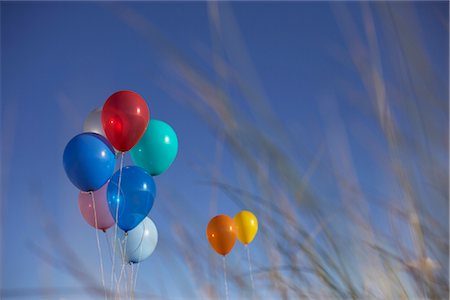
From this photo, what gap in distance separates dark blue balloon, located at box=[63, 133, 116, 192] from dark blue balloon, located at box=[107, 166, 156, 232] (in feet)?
0.60

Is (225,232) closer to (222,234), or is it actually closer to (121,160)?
(222,234)

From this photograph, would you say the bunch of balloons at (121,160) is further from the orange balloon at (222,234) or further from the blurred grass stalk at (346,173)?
the blurred grass stalk at (346,173)

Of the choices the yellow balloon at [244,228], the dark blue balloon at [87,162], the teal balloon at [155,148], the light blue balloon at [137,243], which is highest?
the teal balloon at [155,148]

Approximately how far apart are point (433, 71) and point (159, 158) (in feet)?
11.8

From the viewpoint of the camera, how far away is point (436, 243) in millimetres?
626

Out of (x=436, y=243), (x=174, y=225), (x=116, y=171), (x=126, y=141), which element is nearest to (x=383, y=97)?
(x=436, y=243)

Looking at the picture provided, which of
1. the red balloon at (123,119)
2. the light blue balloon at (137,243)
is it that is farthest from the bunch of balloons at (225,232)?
the red balloon at (123,119)

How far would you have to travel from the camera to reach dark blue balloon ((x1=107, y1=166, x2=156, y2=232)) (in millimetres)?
3639

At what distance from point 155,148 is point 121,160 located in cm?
42

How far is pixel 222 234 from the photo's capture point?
518cm

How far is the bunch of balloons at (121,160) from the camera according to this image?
346cm

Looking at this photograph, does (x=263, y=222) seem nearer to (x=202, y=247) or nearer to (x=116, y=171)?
(x=202, y=247)

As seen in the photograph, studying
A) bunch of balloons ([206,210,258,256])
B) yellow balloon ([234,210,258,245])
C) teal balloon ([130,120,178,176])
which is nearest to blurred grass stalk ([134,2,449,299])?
teal balloon ([130,120,178,176])

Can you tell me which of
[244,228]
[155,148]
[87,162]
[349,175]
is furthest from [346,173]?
[244,228]
